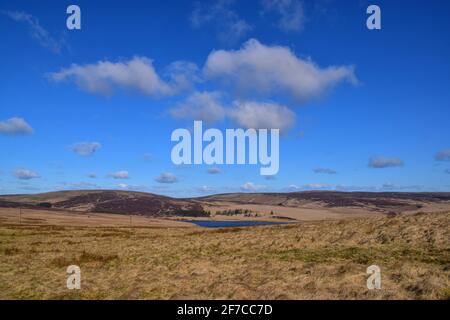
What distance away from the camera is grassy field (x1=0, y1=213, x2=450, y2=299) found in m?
16.0

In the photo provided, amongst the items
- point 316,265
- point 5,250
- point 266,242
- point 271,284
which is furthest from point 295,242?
point 5,250

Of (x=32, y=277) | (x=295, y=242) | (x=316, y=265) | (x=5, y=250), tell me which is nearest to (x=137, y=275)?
(x=32, y=277)

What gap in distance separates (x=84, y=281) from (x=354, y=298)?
1354cm

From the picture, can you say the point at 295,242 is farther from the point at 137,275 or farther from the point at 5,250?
the point at 5,250

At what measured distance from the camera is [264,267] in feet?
68.4

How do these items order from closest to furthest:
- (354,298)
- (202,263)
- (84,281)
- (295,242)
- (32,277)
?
(354,298), (84,281), (32,277), (202,263), (295,242)

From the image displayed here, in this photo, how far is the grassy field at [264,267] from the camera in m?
16.0

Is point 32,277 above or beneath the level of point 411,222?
beneath

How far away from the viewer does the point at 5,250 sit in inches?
1358

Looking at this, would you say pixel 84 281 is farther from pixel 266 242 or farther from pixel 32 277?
pixel 266 242

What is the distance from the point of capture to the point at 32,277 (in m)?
21.2
